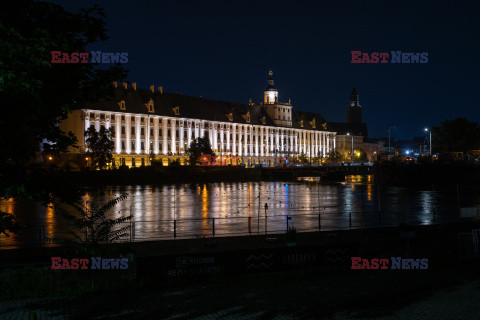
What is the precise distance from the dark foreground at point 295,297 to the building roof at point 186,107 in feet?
322

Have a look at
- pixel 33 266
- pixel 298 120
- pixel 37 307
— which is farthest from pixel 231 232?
pixel 298 120

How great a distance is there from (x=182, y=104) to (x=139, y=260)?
441ft

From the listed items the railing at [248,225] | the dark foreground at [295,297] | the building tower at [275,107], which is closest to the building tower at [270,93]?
the building tower at [275,107]

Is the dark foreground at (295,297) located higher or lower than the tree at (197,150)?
lower

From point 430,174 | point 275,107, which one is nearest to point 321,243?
point 430,174

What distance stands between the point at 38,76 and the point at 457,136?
466 feet

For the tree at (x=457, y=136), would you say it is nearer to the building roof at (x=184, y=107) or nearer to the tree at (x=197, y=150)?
the building roof at (x=184, y=107)

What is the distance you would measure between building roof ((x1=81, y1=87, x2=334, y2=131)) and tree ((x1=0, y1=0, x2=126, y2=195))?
324 ft

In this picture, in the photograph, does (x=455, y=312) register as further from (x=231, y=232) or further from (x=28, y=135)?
(x=231, y=232)

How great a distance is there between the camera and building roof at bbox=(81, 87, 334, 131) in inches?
4902

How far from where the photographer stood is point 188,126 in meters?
144

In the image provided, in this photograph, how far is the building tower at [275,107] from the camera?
187m

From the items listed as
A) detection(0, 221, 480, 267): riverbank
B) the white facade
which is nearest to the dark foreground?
detection(0, 221, 480, 267): riverbank

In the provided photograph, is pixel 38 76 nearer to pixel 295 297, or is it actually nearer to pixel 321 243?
pixel 295 297
